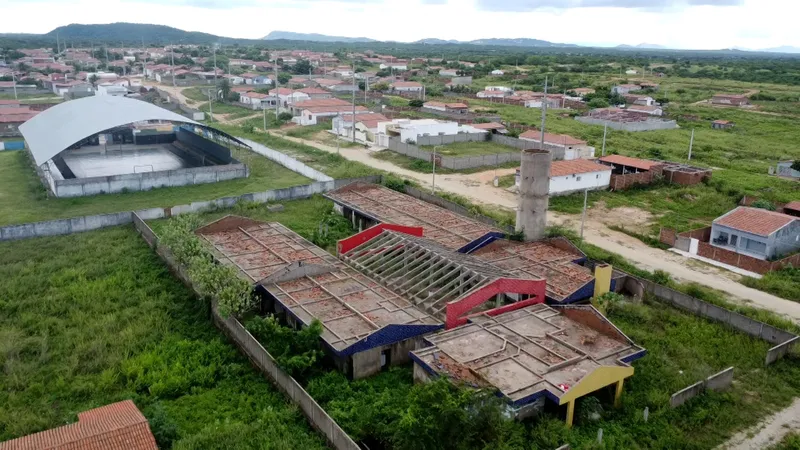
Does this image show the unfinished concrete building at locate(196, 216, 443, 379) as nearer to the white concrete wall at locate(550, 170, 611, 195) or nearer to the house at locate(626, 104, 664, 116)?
the white concrete wall at locate(550, 170, 611, 195)

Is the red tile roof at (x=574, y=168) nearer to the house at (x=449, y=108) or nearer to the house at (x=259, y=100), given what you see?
the house at (x=449, y=108)

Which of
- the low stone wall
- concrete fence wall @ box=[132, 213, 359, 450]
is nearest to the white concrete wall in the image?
the low stone wall

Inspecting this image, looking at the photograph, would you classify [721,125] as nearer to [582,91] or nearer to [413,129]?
[582,91]

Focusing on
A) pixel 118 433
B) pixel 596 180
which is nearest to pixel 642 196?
pixel 596 180

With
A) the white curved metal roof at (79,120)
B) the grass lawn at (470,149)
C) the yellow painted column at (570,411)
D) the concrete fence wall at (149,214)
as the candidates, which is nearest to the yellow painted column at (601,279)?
the yellow painted column at (570,411)

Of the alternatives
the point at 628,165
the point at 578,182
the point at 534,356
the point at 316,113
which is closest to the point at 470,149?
the point at 628,165

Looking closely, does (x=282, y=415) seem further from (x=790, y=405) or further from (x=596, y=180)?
(x=596, y=180)
